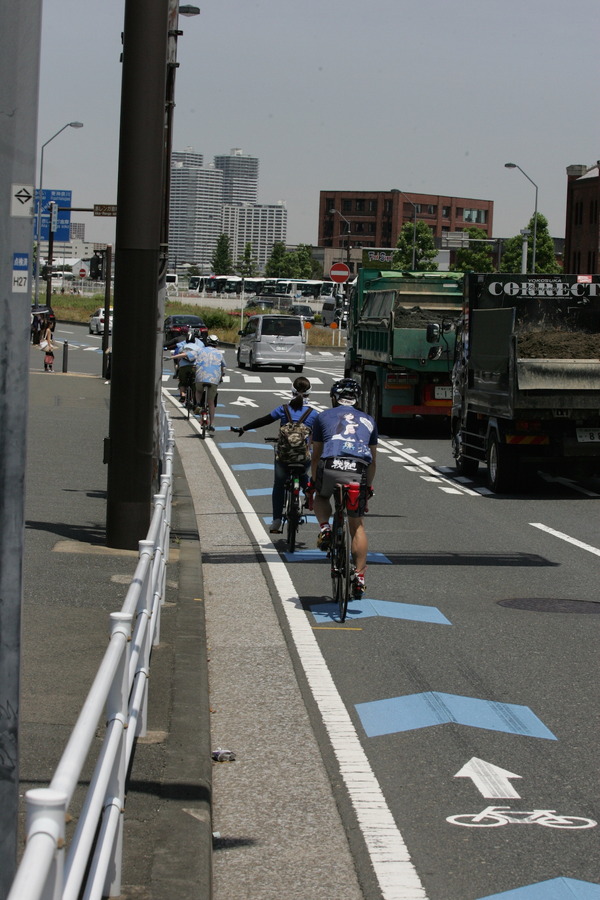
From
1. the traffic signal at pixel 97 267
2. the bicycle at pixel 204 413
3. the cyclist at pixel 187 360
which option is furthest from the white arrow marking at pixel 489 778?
the traffic signal at pixel 97 267

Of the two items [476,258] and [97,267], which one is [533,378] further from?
[476,258]

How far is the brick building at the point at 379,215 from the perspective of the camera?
188 metres

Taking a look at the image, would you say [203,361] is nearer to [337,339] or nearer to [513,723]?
[513,723]

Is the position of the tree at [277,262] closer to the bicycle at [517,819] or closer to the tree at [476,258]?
the tree at [476,258]

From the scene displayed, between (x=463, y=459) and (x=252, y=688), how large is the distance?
1289cm

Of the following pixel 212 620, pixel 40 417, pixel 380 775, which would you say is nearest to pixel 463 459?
pixel 40 417

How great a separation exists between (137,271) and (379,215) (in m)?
182

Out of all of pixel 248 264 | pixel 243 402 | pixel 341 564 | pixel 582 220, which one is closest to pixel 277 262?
pixel 248 264

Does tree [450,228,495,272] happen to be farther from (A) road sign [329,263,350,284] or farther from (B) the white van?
(A) road sign [329,263,350,284]

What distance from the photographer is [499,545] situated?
1317cm

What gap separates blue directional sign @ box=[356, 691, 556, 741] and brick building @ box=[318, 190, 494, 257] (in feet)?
593

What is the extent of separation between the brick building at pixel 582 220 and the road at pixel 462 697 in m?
84.8

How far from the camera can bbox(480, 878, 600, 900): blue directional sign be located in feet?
15.0

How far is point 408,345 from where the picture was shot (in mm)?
25016
